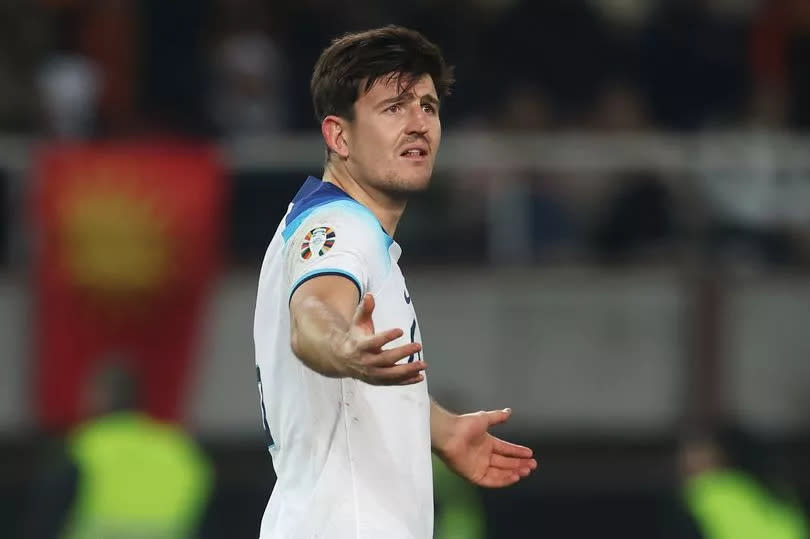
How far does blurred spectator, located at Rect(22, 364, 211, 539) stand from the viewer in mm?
9477

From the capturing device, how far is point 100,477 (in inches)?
373

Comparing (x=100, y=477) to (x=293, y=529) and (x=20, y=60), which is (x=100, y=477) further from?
(x=293, y=529)

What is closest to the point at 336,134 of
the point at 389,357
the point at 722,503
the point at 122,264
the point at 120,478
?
the point at 389,357

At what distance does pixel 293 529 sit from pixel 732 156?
793 cm

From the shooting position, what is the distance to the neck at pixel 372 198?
408 cm

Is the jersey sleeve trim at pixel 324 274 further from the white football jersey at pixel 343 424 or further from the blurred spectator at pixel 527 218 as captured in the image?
the blurred spectator at pixel 527 218

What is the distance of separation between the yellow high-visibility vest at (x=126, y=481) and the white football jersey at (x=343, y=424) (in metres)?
5.66

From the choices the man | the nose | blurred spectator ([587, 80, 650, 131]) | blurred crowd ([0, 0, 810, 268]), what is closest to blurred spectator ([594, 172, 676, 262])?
blurred crowd ([0, 0, 810, 268])

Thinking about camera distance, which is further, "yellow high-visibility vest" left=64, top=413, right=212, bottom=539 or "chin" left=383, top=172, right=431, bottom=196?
"yellow high-visibility vest" left=64, top=413, right=212, bottom=539

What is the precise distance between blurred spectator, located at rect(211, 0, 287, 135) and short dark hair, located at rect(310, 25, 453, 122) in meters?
7.55

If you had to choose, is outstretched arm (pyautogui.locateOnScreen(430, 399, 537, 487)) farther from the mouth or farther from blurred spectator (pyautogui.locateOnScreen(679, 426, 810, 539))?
blurred spectator (pyautogui.locateOnScreen(679, 426, 810, 539))

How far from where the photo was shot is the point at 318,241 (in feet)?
12.3

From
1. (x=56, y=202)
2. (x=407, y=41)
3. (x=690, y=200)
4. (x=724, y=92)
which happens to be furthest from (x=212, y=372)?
(x=407, y=41)

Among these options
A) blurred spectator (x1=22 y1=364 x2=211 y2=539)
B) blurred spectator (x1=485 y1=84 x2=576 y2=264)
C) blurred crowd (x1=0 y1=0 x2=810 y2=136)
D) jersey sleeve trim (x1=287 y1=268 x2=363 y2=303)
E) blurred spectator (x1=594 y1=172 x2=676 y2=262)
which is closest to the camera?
jersey sleeve trim (x1=287 y1=268 x2=363 y2=303)
